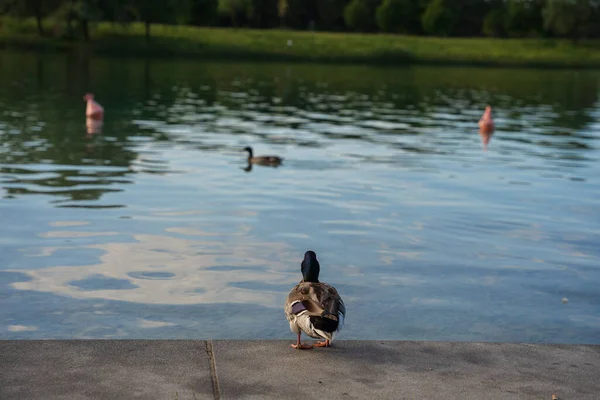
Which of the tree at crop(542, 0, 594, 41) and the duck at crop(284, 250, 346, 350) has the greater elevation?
the tree at crop(542, 0, 594, 41)

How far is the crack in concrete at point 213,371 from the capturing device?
245 inches

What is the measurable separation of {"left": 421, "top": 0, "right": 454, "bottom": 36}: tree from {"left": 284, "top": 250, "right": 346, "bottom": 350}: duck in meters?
128

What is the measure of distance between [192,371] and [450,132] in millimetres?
28447

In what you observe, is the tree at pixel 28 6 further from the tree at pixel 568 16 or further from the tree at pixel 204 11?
the tree at pixel 568 16

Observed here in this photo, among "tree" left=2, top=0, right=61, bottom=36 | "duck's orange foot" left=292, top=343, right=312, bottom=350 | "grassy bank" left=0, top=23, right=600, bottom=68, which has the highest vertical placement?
"tree" left=2, top=0, right=61, bottom=36

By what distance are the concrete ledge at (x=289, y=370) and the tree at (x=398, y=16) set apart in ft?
419

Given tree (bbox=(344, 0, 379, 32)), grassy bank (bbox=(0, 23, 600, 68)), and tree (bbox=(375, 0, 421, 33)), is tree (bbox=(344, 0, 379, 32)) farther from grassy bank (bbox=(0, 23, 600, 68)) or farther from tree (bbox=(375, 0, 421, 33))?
grassy bank (bbox=(0, 23, 600, 68))

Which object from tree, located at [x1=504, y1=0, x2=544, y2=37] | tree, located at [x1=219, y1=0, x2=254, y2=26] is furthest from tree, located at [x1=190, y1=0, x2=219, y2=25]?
tree, located at [x1=504, y1=0, x2=544, y2=37]

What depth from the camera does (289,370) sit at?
671cm

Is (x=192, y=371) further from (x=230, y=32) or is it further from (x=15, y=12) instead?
(x=230, y=32)

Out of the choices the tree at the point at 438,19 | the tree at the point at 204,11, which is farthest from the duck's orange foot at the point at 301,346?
the tree at the point at 438,19

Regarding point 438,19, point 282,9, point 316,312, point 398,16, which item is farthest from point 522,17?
point 316,312

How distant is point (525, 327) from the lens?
10477 mm

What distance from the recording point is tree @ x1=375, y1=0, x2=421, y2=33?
13262 centimetres
